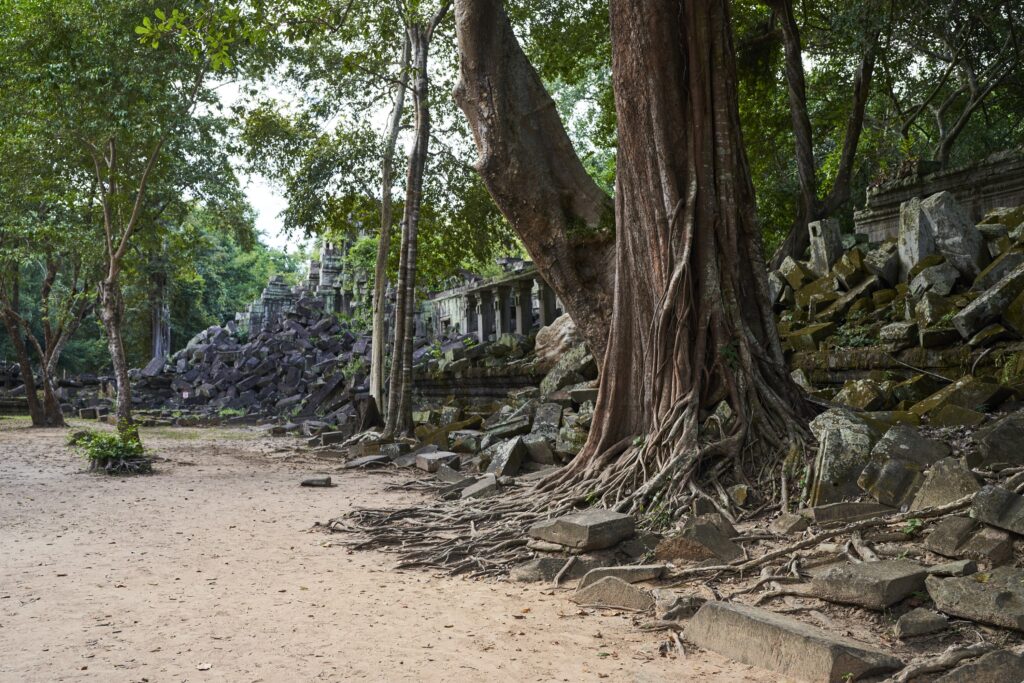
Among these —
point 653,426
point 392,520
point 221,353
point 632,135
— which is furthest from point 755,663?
point 221,353

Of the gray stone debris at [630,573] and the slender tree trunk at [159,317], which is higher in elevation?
the slender tree trunk at [159,317]

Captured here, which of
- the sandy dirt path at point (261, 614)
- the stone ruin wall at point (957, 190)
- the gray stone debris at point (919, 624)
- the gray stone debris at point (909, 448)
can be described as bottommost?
the sandy dirt path at point (261, 614)

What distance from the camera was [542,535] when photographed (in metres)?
4.59

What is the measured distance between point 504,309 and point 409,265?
135 inches

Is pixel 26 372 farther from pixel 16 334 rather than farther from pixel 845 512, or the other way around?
pixel 845 512

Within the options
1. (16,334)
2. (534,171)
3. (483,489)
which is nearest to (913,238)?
(534,171)

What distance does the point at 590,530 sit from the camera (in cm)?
423

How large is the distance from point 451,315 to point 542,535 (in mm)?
14227

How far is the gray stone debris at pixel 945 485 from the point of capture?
12.1ft

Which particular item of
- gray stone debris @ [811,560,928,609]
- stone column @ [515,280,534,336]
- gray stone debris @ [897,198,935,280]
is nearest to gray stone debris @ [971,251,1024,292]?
gray stone debris @ [897,198,935,280]

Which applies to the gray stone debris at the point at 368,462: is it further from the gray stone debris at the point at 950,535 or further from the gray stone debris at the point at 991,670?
the gray stone debris at the point at 991,670

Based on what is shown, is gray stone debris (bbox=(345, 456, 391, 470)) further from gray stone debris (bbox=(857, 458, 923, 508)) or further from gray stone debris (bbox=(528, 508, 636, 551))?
gray stone debris (bbox=(857, 458, 923, 508))

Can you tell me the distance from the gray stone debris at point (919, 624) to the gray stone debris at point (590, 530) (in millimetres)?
1593

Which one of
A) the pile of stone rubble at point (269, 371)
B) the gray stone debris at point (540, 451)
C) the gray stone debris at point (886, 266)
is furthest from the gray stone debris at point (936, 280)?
the pile of stone rubble at point (269, 371)
